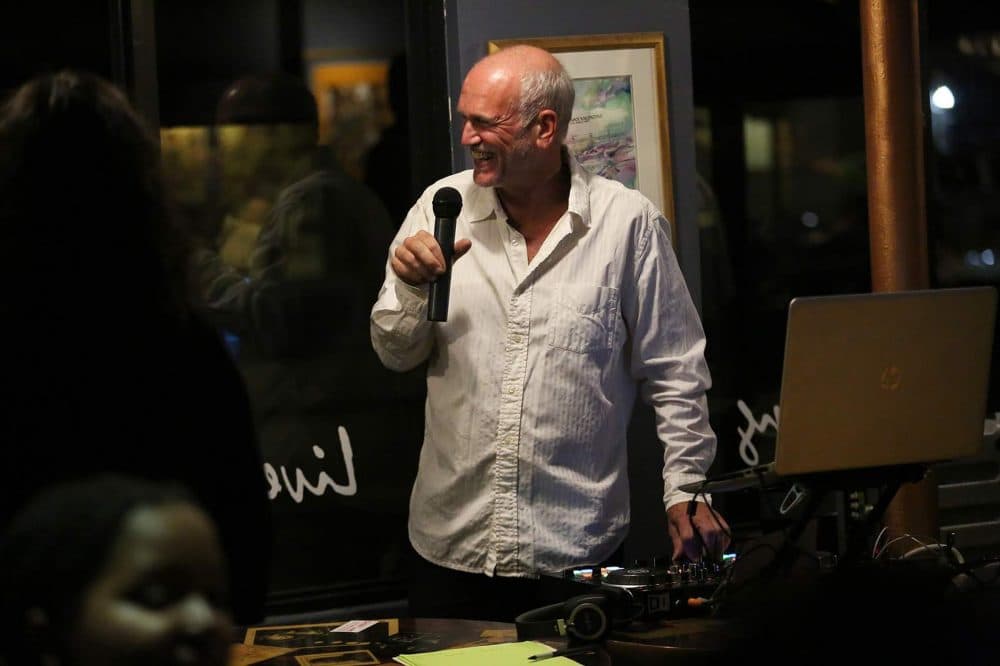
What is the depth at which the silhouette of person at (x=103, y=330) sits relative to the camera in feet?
2.89

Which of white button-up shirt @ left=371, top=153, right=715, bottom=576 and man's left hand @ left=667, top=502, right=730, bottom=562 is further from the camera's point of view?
white button-up shirt @ left=371, top=153, right=715, bottom=576

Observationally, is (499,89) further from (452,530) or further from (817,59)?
(817,59)

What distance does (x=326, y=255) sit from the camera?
4301mm

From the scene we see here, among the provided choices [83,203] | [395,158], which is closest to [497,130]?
[395,158]

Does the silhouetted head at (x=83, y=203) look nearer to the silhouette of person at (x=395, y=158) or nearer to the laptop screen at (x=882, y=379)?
the laptop screen at (x=882, y=379)

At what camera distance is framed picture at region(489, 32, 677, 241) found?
3482mm

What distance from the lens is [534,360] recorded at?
111 inches

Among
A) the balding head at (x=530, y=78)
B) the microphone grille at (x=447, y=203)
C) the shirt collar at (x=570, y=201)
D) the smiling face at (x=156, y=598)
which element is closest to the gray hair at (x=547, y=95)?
the balding head at (x=530, y=78)

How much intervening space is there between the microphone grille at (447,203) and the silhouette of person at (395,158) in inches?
58.5

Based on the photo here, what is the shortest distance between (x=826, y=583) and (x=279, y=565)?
3689 millimetres

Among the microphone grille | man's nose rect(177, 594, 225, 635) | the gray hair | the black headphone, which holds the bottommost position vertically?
the black headphone

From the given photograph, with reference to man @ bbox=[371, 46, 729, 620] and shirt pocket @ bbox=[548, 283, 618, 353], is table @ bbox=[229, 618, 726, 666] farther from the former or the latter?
shirt pocket @ bbox=[548, 283, 618, 353]

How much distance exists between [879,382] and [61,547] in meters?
1.63

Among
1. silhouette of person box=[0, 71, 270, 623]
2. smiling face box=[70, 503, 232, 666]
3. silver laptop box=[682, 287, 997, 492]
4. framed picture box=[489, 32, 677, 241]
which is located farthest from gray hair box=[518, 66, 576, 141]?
smiling face box=[70, 503, 232, 666]
